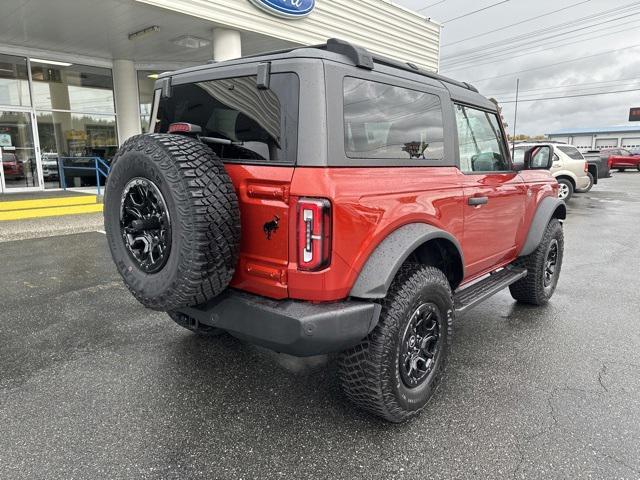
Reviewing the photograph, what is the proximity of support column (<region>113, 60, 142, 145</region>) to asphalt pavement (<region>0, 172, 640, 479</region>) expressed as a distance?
9.74 m

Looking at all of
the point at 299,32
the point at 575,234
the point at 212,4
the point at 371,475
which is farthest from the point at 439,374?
the point at 299,32

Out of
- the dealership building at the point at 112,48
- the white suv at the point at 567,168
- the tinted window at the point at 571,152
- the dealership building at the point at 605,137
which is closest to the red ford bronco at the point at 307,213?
the dealership building at the point at 112,48

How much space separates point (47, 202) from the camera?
988 centimetres

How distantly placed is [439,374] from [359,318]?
909mm

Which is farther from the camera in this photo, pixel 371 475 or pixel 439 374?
pixel 439 374

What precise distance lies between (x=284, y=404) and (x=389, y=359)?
31.5 inches

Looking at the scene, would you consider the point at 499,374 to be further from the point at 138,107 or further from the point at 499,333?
the point at 138,107

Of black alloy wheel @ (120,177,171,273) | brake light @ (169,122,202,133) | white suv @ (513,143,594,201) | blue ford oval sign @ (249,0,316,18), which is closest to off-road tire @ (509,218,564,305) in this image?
brake light @ (169,122,202,133)

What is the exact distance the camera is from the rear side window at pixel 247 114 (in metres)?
2.24

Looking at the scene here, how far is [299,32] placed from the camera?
10.6m

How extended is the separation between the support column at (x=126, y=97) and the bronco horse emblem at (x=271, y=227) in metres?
12.2

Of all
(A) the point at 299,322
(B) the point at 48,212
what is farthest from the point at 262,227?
(B) the point at 48,212

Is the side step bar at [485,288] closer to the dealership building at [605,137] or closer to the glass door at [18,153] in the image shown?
the glass door at [18,153]

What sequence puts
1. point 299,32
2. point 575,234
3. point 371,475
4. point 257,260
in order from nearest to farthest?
point 371,475
point 257,260
point 575,234
point 299,32
